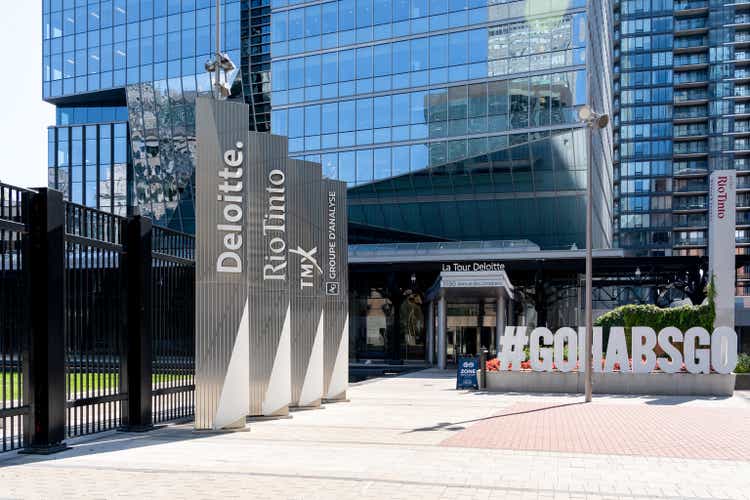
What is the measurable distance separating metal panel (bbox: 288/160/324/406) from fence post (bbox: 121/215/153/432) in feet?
18.6

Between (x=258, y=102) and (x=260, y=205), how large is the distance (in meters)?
38.2

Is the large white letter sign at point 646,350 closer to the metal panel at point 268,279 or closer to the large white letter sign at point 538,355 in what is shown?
the large white letter sign at point 538,355

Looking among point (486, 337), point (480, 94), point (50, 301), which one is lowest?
point (486, 337)

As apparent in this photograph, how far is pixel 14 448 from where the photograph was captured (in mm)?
13125

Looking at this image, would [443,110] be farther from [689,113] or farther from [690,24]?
[690,24]

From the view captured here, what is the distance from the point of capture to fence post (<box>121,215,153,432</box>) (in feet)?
52.2

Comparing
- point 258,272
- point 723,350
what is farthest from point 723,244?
point 258,272

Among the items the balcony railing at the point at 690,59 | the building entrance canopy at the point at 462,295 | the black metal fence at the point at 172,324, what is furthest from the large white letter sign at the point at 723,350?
the balcony railing at the point at 690,59

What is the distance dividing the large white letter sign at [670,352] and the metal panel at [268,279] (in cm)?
1391

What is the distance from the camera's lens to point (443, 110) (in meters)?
47.6

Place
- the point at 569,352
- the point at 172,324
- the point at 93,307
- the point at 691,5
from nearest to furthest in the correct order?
the point at 93,307 < the point at 172,324 < the point at 569,352 < the point at 691,5

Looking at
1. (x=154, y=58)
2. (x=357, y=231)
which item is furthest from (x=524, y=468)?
(x=154, y=58)

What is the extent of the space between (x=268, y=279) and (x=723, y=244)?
19.1 meters

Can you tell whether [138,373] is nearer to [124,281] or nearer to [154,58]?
[124,281]
